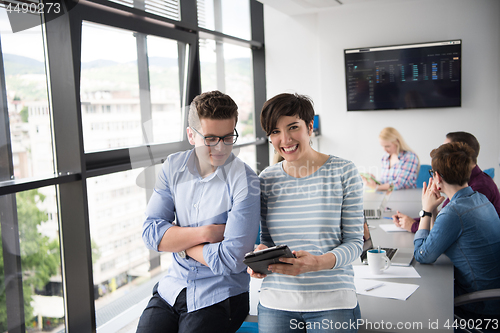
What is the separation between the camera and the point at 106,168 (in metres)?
2.66

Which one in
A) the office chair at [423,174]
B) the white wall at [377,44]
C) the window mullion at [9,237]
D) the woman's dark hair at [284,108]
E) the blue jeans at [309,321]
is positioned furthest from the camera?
the white wall at [377,44]

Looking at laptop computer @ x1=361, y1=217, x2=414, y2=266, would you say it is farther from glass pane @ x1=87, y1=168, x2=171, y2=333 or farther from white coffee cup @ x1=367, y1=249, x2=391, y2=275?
glass pane @ x1=87, y1=168, x2=171, y2=333

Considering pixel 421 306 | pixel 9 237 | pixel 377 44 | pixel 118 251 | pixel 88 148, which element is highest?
pixel 377 44

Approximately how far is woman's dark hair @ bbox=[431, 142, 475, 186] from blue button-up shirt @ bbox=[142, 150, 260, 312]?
114cm

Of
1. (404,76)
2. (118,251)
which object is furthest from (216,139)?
(404,76)

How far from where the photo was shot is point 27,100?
7.36 feet

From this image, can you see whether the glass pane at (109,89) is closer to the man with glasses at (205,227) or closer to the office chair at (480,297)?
the man with glasses at (205,227)

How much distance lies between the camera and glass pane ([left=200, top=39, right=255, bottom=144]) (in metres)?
4.42

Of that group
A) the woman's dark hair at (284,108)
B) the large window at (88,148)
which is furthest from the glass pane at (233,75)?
the woman's dark hair at (284,108)

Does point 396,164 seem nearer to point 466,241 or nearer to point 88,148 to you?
point 466,241

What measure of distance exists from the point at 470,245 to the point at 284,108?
125 centimetres

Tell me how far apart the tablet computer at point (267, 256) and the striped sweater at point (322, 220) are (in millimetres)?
179

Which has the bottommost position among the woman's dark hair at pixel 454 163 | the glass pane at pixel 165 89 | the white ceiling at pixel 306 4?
the woman's dark hair at pixel 454 163

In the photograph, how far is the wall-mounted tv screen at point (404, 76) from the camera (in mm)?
4992
